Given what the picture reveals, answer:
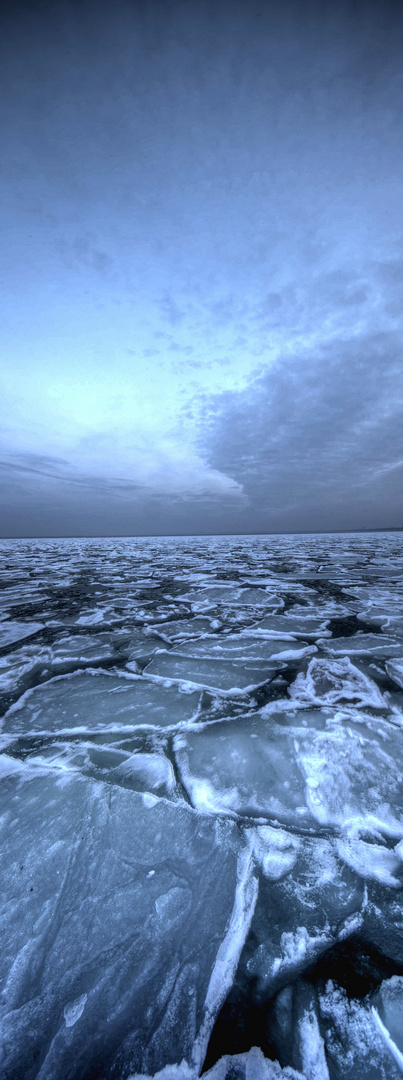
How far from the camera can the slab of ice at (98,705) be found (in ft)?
4.31

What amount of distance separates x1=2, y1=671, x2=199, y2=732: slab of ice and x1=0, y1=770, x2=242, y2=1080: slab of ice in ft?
1.10

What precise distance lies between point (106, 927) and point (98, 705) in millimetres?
819

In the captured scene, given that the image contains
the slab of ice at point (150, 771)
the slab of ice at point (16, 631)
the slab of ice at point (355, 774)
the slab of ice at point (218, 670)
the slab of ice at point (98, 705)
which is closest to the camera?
the slab of ice at point (355, 774)

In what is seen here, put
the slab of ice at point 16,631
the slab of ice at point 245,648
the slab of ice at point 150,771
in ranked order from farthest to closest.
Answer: the slab of ice at point 16,631 → the slab of ice at point 245,648 → the slab of ice at point 150,771

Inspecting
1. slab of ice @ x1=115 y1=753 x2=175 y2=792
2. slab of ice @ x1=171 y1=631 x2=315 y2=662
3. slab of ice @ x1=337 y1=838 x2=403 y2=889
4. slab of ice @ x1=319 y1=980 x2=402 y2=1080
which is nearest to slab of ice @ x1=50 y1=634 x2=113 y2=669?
slab of ice @ x1=171 y1=631 x2=315 y2=662

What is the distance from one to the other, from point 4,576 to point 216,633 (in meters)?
4.23

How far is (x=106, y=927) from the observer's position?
26.5 inches

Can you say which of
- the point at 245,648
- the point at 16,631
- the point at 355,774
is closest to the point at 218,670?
the point at 245,648

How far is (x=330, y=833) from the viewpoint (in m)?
0.84

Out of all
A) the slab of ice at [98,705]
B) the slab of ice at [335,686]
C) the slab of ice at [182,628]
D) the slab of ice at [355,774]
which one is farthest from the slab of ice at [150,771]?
the slab of ice at [182,628]

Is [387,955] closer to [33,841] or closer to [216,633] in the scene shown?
[33,841]

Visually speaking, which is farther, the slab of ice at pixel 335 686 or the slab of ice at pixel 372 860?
the slab of ice at pixel 335 686

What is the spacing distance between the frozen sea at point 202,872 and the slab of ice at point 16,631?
553mm

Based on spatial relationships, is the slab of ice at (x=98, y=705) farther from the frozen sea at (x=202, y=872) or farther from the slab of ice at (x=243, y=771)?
the slab of ice at (x=243, y=771)
